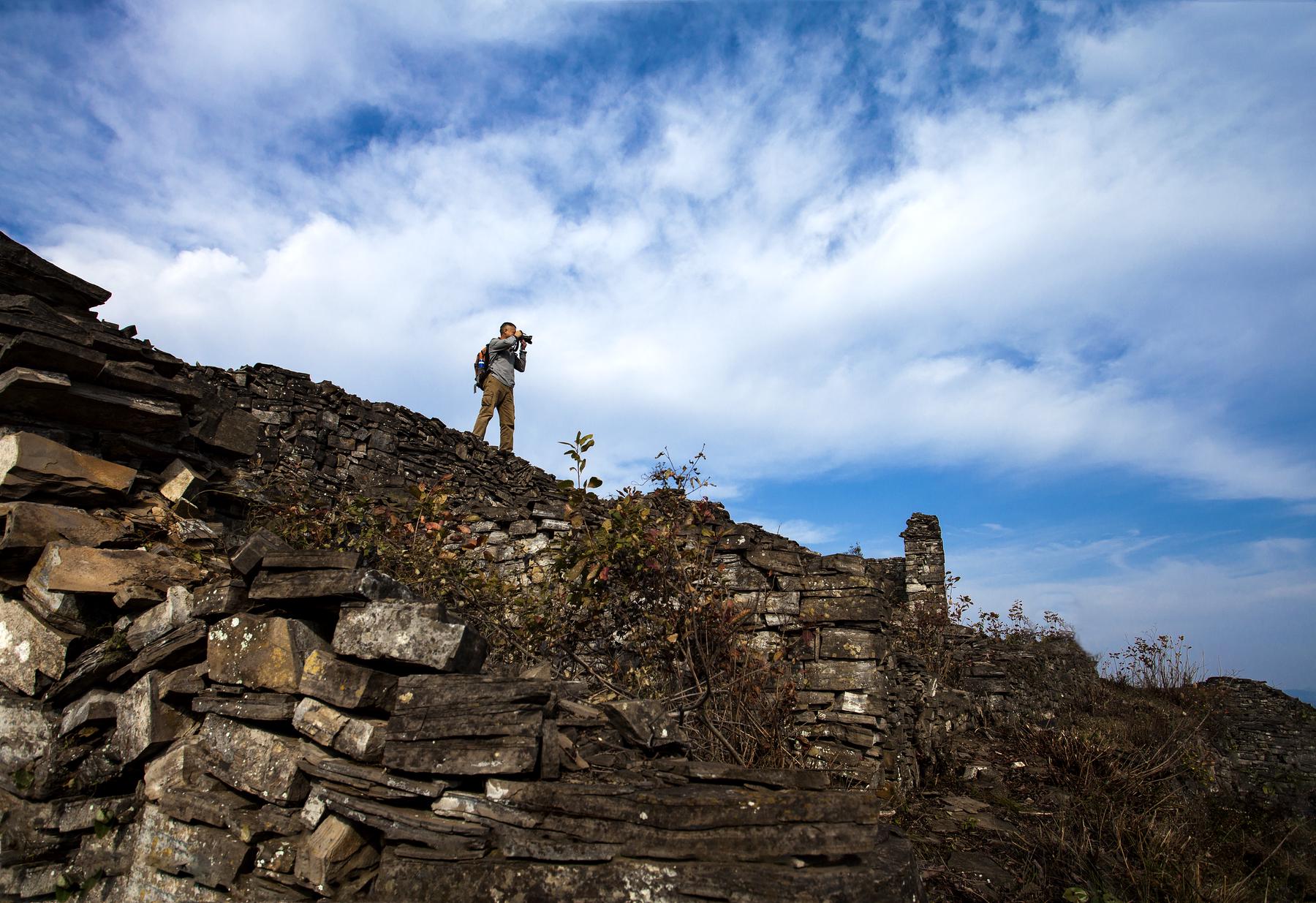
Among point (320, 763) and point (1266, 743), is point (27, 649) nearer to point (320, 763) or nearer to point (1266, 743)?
point (320, 763)

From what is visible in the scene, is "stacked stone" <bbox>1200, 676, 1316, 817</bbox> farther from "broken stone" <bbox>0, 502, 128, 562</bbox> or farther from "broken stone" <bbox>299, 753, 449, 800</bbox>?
"broken stone" <bbox>0, 502, 128, 562</bbox>

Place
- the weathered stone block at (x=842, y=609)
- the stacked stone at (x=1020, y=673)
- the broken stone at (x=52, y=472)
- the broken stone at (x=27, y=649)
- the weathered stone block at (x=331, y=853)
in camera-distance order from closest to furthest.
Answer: the weathered stone block at (x=331, y=853)
the broken stone at (x=27, y=649)
the broken stone at (x=52, y=472)
the weathered stone block at (x=842, y=609)
the stacked stone at (x=1020, y=673)

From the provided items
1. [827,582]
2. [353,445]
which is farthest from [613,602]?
[353,445]

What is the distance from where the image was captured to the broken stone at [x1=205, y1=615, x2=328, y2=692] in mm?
3215

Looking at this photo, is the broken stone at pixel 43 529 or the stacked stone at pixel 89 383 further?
the stacked stone at pixel 89 383

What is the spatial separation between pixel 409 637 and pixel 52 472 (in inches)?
105

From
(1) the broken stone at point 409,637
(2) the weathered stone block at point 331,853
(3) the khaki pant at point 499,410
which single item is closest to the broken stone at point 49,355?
(1) the broken stone at point 409,637

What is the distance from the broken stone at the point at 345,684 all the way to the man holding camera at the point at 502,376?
1076cm

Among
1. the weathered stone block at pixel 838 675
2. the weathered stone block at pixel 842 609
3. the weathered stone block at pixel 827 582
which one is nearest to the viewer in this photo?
the weathered stone block at pixel 838 675

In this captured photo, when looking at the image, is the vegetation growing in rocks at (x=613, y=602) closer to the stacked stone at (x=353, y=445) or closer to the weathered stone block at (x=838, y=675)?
the weathered stone block at (x=838, y=675)

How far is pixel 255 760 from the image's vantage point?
120 inches

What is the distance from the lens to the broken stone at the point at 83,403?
13.4 ft

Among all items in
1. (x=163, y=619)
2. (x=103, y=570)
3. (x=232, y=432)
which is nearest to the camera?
(x=163, y=619)

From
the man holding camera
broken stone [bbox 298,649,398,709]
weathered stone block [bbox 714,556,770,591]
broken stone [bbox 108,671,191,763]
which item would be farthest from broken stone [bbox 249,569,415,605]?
the man holding camera
